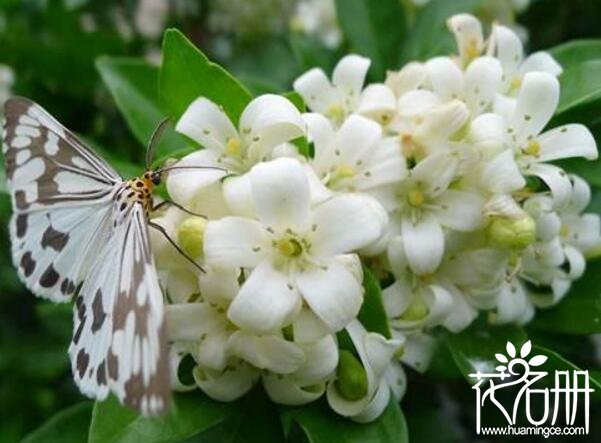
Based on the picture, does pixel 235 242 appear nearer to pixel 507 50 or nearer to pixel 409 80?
pixel 409 80

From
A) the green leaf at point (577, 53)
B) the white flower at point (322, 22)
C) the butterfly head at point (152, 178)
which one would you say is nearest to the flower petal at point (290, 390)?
the butterfly head at point (152, 178)

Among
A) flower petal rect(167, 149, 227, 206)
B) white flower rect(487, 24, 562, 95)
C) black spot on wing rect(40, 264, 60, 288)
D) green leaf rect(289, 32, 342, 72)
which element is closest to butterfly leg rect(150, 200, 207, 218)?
flower petal rect(167, 149, 227, 206)

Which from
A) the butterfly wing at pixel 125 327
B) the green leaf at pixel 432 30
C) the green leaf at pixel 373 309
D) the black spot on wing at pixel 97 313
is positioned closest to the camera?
the butterfly wing at pixel 125 327

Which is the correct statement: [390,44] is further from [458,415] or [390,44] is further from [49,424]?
[49,424]

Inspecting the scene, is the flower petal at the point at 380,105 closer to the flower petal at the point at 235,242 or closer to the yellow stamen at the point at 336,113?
the yellow stamen at the point at 336,113

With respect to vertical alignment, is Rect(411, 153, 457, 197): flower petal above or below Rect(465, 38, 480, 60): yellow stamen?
below

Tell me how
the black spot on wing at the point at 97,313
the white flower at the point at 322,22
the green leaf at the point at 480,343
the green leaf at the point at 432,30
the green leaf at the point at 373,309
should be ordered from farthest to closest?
the white flower at the point at 322,22 < the green leaf at the point at 432,30 < the green leaf at the point at 480,343 < the green leaf at the point at 373,309 < the black spot on wing at the point at 97,313

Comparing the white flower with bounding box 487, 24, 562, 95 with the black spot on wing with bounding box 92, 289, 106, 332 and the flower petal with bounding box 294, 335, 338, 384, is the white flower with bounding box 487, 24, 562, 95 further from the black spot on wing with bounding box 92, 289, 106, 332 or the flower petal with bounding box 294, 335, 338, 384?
the black spot on wing with bounding box 92, 289, 106, 332
